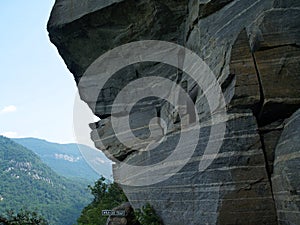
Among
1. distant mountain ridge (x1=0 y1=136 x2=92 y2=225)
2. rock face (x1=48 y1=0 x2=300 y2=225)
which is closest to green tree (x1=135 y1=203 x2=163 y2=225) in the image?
rock face (x1=48 y1=0 x2=300 y2=225)

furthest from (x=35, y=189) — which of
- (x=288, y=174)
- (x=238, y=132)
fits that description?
(x=288, y=174)

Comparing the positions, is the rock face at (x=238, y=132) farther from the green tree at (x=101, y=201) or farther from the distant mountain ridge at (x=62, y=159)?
the distant mountain ridge at (x=62, y=159)

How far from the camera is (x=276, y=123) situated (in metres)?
4.97

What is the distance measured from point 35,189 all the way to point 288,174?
53.8 metres

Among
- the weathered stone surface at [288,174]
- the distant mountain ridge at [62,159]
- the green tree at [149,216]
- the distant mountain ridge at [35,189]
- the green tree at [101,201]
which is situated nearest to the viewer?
the weathered stone surface at [288,174]

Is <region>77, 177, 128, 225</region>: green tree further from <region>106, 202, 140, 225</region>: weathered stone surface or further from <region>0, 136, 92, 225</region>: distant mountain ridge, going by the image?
<region>0, 136, 92, 225</region>: distant mountain ridge

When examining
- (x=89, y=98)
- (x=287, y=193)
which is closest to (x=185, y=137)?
(x=287, y=193)

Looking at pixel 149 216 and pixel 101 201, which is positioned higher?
pixel 101 201

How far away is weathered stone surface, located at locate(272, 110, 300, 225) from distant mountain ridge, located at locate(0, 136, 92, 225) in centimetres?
3221

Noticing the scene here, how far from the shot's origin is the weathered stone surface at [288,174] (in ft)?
13.3

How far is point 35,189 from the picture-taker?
5197 centimetres

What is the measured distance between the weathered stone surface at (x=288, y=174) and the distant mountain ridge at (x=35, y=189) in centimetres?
3221

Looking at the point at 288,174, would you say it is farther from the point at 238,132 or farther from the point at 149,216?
the point at 149,216

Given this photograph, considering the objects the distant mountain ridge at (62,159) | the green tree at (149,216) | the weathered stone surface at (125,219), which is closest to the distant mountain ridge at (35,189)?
the distant mountain ridge at (62,159)
